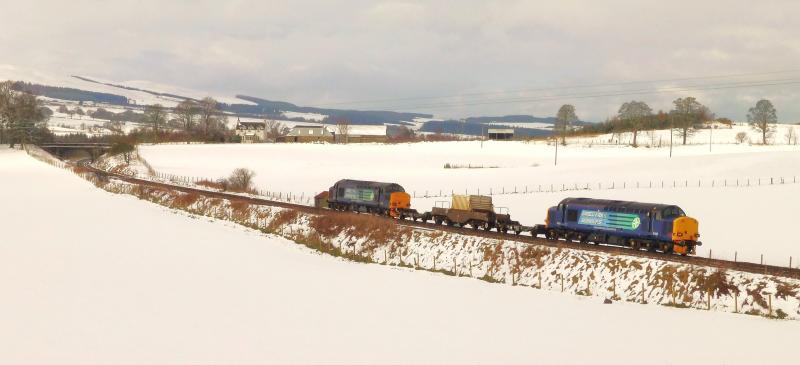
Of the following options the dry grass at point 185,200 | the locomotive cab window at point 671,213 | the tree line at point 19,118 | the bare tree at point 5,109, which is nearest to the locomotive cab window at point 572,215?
the locomotive cab window at point 671,213

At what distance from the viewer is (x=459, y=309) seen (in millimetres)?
29688

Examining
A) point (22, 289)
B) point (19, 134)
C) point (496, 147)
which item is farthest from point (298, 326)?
point (19, 134)

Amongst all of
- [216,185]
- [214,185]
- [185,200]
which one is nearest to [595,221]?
[185,200]

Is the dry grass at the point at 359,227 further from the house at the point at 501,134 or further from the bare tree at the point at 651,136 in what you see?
the house at the point at 501,134

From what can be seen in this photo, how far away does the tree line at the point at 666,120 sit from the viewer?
137400 millimetres

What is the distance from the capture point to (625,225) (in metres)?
37.0

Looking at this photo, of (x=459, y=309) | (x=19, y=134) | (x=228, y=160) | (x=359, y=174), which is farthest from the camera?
(x=19, y=134)

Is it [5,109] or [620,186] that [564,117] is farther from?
[5,109]

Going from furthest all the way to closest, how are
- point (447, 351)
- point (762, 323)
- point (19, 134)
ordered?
1. point (19, 134)
2. point (762, 323)
3. point (447, 351)

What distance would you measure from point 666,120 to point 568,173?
85.5 m

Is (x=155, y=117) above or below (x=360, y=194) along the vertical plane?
above

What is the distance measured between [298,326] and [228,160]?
108962 mm

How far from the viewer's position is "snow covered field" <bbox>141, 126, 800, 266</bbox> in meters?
50.3

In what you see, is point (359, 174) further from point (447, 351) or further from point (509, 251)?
point (447, 351)
